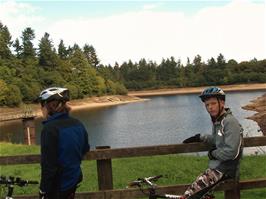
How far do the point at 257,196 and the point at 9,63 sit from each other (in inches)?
3886

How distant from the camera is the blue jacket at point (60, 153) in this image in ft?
14.8

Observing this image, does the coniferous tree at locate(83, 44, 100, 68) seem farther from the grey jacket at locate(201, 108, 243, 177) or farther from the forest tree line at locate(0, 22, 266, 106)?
the grey jacket at locate(201, 108, 243, 177)

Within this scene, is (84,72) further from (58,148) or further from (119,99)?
(58,148)

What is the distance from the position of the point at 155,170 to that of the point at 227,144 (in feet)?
22.6

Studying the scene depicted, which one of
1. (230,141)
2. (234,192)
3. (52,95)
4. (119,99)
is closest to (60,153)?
(52,95)

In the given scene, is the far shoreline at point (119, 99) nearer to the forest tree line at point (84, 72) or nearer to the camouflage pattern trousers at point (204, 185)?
the forest tree line at point (84, 72)

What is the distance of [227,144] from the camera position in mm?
4945

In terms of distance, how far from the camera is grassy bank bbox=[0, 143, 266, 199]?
10.4m

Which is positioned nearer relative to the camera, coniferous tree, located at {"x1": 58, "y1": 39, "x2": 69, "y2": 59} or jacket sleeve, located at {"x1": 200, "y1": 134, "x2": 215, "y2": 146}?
jacket sleeve, located at {"x1": 200, "y1": 134, "x2": 215, "y2": 146}

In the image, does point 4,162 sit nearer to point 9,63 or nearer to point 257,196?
point 257,196

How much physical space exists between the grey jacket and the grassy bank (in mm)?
3719

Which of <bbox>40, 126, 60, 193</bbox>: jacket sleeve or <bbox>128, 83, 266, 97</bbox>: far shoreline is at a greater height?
<bbox>40, 126, 60, 193</bbox>: jacket sleeve

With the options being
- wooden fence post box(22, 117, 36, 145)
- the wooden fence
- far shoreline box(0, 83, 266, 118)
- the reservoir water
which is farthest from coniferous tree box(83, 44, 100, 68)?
the wooden fence

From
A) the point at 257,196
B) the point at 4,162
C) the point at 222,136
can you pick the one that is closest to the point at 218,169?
the point at 222,136
